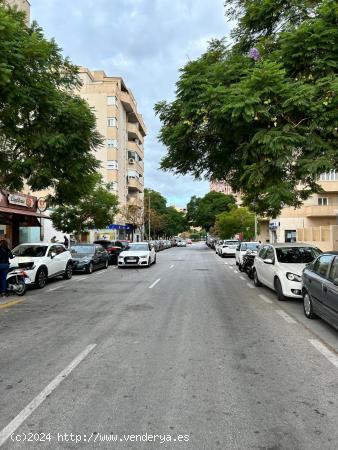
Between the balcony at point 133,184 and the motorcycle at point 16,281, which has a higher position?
the balcony at point 133,184

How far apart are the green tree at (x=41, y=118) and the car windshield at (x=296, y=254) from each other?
6.64 meters

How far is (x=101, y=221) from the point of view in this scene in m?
29.9

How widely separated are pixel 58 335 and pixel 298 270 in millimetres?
6207

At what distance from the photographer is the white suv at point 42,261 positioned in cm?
1370

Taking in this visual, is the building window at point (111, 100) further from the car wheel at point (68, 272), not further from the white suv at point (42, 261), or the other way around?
the car wheel at point (68, 272)

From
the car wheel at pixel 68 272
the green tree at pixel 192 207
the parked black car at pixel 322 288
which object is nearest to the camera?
the parked black car at pixel 322 288

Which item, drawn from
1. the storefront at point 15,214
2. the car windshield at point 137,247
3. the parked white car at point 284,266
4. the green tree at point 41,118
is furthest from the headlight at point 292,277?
the storefront at point 15,214

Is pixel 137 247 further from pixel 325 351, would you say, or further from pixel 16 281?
pixel 325 351

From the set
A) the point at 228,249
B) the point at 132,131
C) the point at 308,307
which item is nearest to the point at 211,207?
the point at 132,131

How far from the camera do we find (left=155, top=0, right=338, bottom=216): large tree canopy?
902 centimetres

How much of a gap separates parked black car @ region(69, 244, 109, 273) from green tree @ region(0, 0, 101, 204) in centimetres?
515

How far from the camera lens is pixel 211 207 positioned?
7875 cm

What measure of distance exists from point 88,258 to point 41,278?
558cm

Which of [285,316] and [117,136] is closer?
[285,316]
